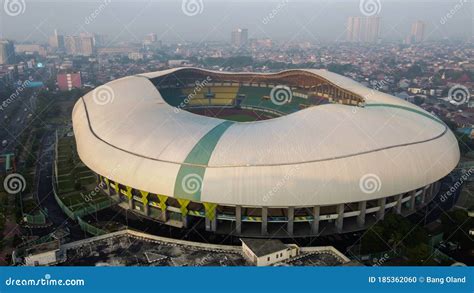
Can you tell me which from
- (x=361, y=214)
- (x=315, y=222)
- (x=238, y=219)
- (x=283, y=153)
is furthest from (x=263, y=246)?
(x=361, y=214)

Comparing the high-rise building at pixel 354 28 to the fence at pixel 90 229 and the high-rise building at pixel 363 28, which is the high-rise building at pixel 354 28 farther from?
the fence at pixel 90 229

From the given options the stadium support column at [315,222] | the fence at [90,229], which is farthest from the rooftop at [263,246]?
the fence at [90,229]

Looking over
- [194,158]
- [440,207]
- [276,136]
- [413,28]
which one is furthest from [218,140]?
[413,28]

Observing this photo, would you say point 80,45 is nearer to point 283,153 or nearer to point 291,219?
point 283,153

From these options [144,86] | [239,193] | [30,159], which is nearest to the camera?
[239,193]

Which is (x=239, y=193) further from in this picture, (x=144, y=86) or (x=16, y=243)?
(x=144, y=86)

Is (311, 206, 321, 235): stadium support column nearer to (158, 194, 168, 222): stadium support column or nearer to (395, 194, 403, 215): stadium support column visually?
(395, 194, 403, 215): stadium support column

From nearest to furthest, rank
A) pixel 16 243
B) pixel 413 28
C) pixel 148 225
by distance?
pixel 16 243 < pixel 148 225 < pixel 413 28
